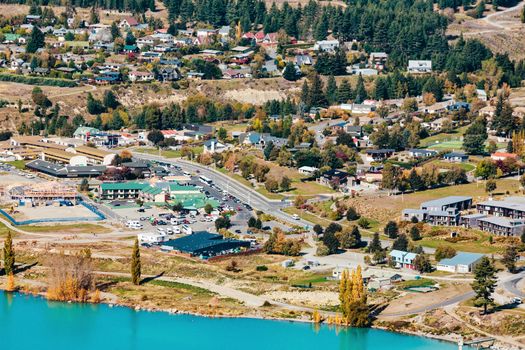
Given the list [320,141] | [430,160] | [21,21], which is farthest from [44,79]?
[430,160]

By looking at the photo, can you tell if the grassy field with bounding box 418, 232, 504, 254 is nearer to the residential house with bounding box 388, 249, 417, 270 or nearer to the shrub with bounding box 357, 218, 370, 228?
the residential house with bounding box 388, 249, 417, 270

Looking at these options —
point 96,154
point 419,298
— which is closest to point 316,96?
point 96,154

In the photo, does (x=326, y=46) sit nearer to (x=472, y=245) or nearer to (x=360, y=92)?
(x=360, y=92)

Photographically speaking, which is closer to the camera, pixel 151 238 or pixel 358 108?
pixel 151 238

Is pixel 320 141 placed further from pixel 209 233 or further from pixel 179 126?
pixel 209 233

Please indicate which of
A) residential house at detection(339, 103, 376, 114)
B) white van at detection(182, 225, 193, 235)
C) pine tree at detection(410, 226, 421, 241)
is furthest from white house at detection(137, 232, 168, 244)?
residential house at detection(339, 103, 376, 114)

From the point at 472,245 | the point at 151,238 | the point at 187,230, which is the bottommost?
the point at 187,230

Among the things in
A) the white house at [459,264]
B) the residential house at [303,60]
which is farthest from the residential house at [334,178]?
the residential house at [303,60]
